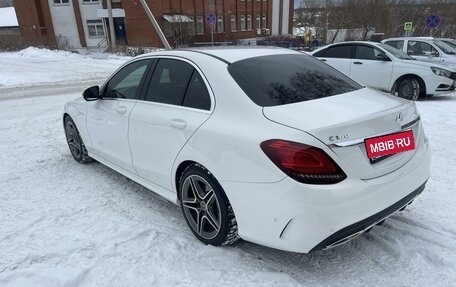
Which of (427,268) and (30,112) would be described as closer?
(427,268)

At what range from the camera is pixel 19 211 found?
12.8ft

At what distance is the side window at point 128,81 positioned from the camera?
12.9 ft

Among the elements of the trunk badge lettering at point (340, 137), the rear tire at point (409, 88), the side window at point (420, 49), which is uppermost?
the trunk badge lettering at point (340, 137)

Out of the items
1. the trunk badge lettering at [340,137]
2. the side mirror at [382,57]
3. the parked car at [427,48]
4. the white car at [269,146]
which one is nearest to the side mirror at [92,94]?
the white car at [269,146]

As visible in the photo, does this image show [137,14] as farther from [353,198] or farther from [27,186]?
[353,198]

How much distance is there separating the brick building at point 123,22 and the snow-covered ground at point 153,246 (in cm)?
3072

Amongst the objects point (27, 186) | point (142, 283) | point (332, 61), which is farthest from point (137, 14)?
point (142, 283)

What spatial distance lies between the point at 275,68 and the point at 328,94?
1.77 ft

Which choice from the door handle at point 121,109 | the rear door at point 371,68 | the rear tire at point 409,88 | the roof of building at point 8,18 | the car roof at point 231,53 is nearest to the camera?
the car roof at point 231,53

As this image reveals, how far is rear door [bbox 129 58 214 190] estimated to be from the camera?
311cm

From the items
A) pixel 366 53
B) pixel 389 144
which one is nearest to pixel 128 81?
pixel 389 144

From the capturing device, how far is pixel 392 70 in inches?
376

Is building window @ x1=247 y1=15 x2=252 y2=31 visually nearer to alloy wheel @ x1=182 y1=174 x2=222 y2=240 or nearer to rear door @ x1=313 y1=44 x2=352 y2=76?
rear door @ x1=313 y1=44 x2=352 y2=76

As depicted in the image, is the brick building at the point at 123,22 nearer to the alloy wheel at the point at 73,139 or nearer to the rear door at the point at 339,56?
the rear door at the point at 339,56
